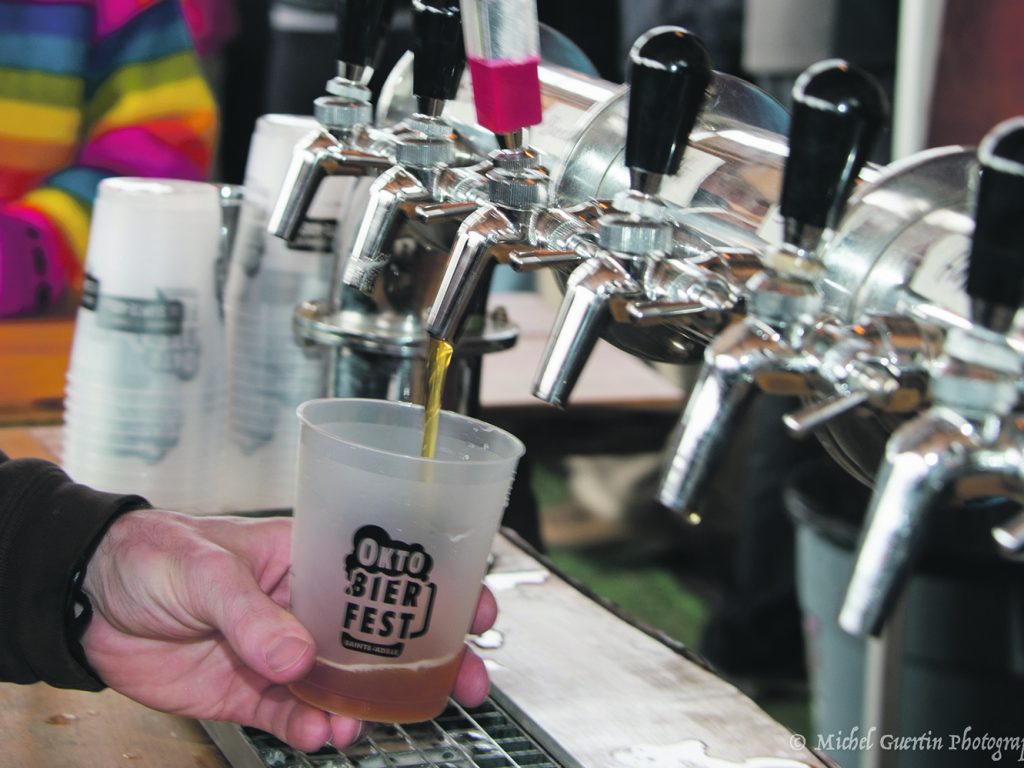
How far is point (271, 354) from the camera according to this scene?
1.20m

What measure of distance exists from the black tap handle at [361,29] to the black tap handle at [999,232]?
539 mm

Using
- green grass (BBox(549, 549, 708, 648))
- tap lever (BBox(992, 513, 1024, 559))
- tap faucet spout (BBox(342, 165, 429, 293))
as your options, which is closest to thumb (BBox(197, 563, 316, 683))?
tap faucet spout (BBox(342, 165, 429, 293))

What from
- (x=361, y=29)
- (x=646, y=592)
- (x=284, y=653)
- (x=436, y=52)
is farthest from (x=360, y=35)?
(x=646, y=592)

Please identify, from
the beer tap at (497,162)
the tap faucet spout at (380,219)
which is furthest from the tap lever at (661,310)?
the tap faucet spout at (380,219)

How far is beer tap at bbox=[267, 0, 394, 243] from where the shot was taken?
912 millimetres

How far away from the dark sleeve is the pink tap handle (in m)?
0.38

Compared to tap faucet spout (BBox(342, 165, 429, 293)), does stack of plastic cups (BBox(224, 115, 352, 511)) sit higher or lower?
lower

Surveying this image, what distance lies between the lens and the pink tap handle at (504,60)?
702mm

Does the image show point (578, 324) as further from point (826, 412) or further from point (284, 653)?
point (284, 653)

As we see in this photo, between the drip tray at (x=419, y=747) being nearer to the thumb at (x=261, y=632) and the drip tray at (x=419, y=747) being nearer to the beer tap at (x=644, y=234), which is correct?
the thumb at (x=261, y=632)

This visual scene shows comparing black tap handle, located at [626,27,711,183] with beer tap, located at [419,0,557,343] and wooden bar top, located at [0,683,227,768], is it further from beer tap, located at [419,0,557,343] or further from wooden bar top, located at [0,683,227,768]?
wooden bar top, located at [0,683,227,768]

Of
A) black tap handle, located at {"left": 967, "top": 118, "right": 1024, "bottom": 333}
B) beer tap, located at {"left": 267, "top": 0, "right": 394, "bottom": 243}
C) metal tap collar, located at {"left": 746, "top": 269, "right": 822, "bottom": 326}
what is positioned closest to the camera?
black tap handle, located at {"left": 967, "top": 118, "right": 1024, "bottom": 333}

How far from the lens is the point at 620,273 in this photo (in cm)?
67

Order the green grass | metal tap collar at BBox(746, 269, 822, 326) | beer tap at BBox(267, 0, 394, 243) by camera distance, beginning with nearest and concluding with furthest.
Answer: metal tap collar at BBox(746, 269, 822, 326)
beer tap at BBox(267, 0, 394, 243)
the green grass
